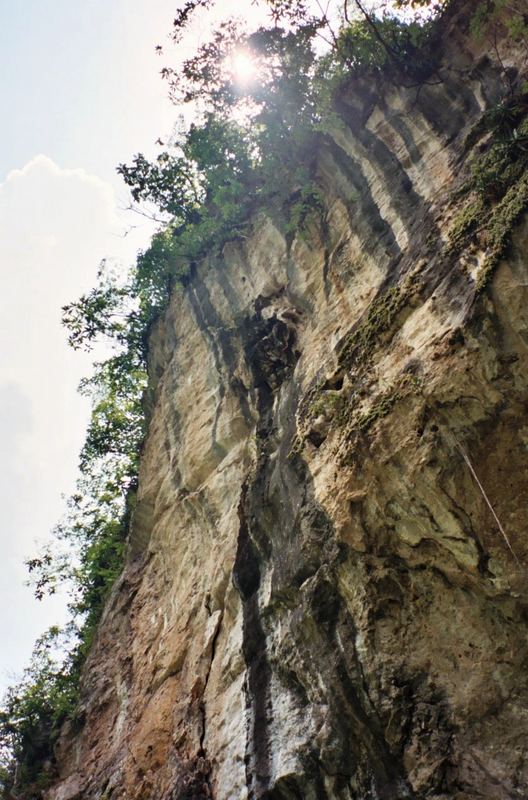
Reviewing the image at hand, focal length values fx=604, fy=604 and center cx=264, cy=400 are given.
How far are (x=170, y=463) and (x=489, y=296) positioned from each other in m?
9.38

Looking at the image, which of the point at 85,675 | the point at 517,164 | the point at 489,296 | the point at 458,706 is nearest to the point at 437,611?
the point at 458,706

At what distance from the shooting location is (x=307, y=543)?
24.4 ft

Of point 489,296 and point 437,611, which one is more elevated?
point 489,296

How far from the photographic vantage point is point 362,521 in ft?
22.6

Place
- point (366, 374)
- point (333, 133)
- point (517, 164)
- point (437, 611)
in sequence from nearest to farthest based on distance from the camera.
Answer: point (437, 611), point (517, 164), point (366, 374), point (333, 133)

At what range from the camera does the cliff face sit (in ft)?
19.9

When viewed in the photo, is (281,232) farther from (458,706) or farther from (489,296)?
(458,706)


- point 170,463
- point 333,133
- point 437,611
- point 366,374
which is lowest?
point 437,611

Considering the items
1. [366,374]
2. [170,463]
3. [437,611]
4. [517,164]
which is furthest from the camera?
[170,463]

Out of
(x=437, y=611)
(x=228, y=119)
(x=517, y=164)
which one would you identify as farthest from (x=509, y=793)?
(x=228, y=119)

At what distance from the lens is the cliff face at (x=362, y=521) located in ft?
19.9

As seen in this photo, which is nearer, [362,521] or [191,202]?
[362,521]

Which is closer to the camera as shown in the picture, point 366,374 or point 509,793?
point 509,793

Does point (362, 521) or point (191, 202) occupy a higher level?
point (191, 202)
